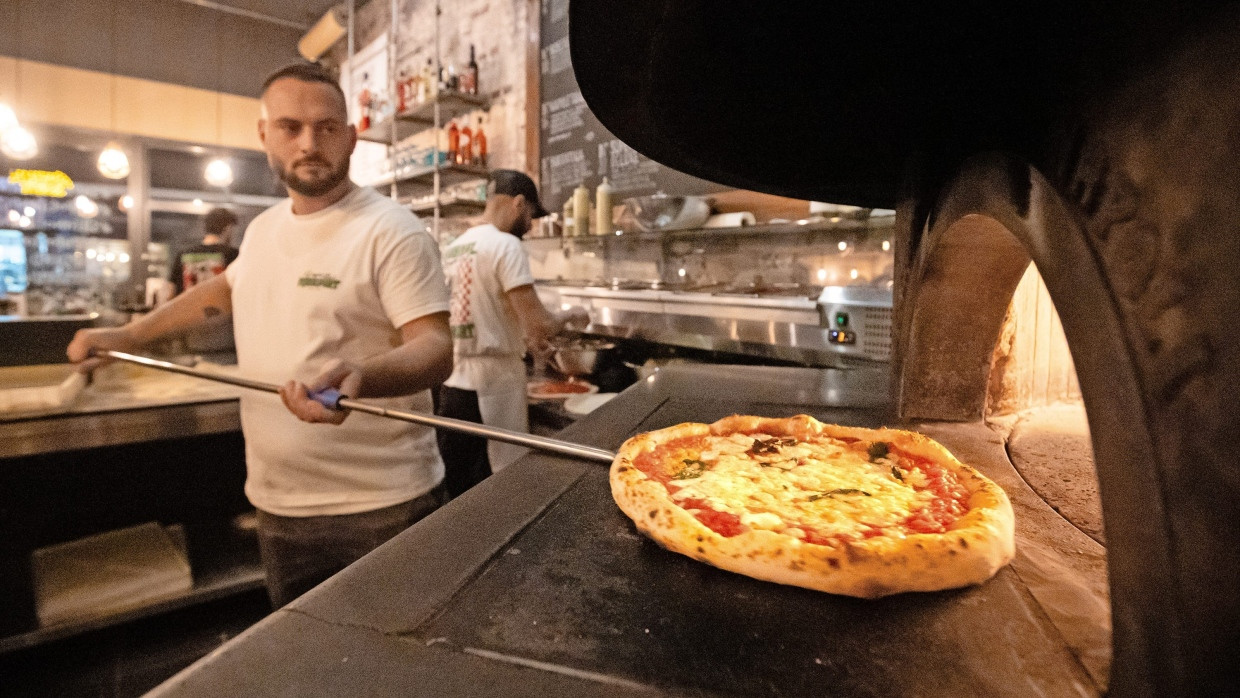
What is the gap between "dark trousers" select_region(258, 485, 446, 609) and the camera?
195 centimetres

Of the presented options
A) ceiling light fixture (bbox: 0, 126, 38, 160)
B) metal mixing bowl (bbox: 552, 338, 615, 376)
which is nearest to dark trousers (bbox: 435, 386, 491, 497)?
metal mixing bowl (bbox: 552, 338, 615, 376)

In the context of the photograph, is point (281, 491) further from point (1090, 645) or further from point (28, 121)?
point (28, 121)

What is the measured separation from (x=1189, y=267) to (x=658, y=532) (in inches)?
25.7

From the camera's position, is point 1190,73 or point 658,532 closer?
point 1190,73

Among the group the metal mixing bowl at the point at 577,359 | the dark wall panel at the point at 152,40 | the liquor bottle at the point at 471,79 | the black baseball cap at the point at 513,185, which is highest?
the dark wall panel at the point at 152,40

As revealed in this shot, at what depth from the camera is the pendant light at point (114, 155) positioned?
7.08 m

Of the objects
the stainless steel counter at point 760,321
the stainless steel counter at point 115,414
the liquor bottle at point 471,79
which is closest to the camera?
the stainless steel counter at point 115,414

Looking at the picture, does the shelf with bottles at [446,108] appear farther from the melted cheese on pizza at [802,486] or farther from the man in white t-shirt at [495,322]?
the melted cheese on pizza at [802,486]

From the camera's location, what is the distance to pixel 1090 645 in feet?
2.19

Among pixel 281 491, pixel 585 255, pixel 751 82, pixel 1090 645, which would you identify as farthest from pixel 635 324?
pixel 1090 645

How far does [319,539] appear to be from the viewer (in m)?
1.96

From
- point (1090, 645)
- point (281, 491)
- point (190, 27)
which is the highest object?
point (190, 27)

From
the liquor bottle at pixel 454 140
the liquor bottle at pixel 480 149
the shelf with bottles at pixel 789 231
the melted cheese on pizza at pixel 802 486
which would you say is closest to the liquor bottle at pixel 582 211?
the shelf with bottles at pixel 789 231

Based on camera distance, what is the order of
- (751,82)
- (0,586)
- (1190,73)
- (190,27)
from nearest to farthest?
(1190,73), (751,82), (0,586), (190,27)
